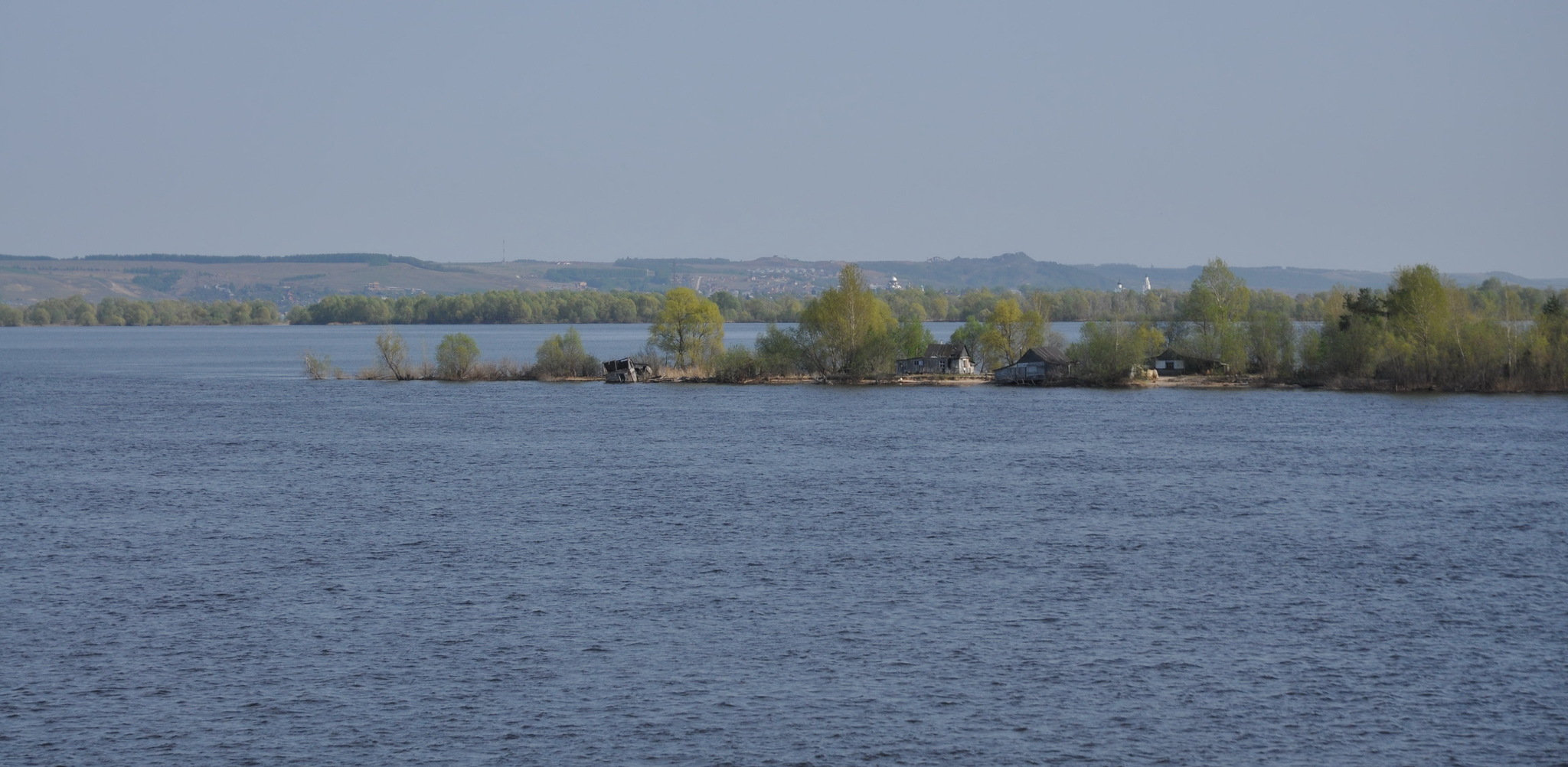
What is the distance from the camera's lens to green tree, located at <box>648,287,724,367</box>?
106 meters

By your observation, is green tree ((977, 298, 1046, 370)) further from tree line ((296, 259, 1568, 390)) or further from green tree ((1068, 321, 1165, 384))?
green tree ((1068, 321, 1165, 384))

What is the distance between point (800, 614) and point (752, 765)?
8417 millimetres

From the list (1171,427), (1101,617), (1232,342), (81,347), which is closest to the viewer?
(1101,617)

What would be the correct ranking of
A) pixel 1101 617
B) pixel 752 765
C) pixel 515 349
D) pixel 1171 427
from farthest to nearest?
pixel 515 349, pixel 1171 427, pixel 1101 617, pixel 752 765

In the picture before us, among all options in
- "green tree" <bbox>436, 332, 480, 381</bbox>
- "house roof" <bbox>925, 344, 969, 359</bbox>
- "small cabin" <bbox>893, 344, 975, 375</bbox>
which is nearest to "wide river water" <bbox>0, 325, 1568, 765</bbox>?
"green tree" <bbox>436, 332, 480, 381</bbox>

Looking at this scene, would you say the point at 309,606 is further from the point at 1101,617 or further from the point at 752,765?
the point at 1101,617

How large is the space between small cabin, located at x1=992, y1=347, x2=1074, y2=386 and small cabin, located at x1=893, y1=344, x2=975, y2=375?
182 inches

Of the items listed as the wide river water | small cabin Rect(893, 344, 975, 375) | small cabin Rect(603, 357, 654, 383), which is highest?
small cabin Rect(893, 344, 975, 375)

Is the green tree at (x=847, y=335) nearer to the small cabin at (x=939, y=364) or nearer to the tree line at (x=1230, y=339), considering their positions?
the tree line at (x=1230, y=339)

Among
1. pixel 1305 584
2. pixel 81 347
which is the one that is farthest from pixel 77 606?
pixel 81 347

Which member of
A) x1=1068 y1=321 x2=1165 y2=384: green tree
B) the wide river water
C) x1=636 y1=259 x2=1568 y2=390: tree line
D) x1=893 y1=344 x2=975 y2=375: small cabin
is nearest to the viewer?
the wide river water

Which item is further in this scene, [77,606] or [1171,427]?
[1171,427]

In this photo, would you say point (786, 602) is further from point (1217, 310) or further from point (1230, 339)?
point (1217, 310)

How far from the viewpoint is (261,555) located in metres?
35.0
